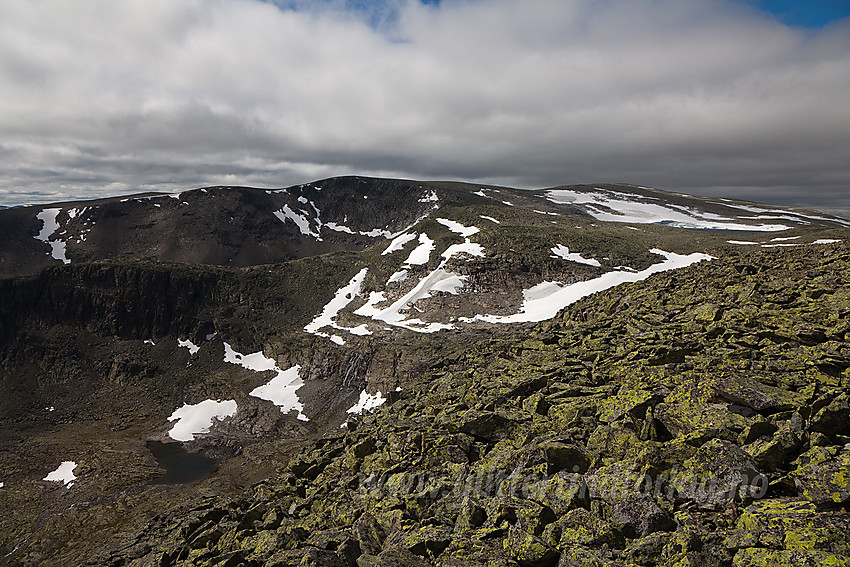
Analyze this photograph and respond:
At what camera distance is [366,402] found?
60.8m

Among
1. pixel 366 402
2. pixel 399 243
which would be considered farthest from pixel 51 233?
pixel 366 402


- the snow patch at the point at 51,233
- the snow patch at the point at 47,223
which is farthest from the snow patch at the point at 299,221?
the snow patch at the point at 47,223

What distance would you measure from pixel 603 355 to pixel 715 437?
8.19m

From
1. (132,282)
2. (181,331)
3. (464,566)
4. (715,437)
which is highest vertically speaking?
(715,437)

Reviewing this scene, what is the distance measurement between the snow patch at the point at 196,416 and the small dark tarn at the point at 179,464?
2.87 m

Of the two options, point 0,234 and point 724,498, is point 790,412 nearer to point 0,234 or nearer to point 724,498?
point 724,498

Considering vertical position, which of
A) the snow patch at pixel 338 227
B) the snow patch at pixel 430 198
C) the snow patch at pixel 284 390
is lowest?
the snow patch at pixel 284 390

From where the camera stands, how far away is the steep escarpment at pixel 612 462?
8664 mm

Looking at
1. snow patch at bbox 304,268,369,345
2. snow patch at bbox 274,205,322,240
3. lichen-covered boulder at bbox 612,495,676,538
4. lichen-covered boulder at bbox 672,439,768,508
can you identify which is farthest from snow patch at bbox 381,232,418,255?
lichen-covered boulder at bbox 612,495,676,538

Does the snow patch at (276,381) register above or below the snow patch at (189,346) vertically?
below

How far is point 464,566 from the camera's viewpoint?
9.51 metres

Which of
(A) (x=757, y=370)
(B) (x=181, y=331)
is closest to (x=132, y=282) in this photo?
(B) (x=181, y=331)

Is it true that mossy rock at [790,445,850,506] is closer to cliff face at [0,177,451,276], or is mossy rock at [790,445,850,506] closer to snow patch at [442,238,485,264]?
snow patch at [442,238,485,264]

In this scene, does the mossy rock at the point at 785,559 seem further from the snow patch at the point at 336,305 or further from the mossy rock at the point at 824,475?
the snow patch at the point at 336,305
